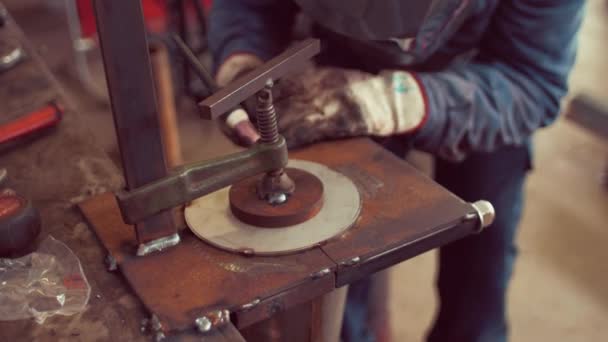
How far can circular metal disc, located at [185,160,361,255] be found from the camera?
81 cm

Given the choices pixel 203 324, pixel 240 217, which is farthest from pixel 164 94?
pixel 203 324

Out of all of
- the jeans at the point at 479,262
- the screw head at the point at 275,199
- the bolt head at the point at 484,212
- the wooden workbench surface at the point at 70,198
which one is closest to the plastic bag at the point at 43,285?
the wooden workbench surface at the point at 70,198

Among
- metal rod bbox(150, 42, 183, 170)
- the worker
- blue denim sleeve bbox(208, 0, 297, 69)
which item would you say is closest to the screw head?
the worker

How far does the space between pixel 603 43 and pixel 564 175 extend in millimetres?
1188

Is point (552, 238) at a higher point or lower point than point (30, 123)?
lower

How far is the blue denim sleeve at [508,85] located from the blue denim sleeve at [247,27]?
0.34 meters

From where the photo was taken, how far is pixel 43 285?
0.78 m

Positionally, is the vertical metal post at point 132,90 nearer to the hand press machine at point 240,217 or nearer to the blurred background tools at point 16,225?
the hand press machine at point 240,217

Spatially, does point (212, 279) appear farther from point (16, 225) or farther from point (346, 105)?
point (346, 105)

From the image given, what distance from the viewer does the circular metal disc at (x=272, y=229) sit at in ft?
2.67

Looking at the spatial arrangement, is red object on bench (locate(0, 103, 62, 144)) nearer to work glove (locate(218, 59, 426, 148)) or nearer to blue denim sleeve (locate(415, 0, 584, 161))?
work glove (locate(218, 59, 426, 148))

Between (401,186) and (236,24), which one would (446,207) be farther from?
(236,24)

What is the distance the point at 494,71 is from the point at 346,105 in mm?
307

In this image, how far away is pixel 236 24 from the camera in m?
1.30
